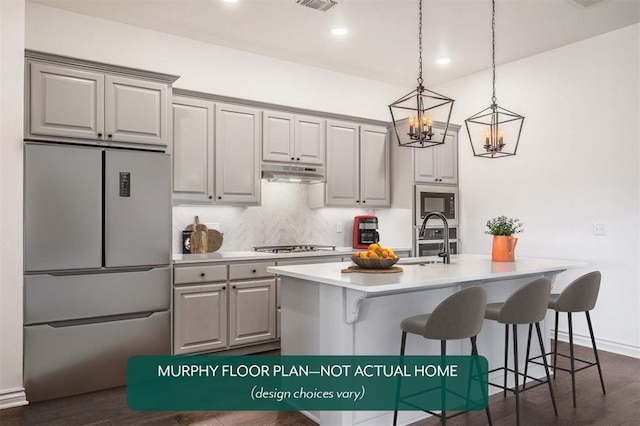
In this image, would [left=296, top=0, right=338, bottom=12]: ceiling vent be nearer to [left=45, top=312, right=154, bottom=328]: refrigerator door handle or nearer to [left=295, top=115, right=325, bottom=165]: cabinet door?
[left=295, top=115, right=325, bottom=165]: cabinet door

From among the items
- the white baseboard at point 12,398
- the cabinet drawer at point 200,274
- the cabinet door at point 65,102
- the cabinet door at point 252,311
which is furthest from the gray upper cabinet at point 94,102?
the white baseboard at point 12,398

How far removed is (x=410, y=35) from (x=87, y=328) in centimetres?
372

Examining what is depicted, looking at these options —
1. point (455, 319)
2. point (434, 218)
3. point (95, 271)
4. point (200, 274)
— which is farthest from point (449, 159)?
point (95, 271)

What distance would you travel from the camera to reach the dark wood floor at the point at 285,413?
291cm

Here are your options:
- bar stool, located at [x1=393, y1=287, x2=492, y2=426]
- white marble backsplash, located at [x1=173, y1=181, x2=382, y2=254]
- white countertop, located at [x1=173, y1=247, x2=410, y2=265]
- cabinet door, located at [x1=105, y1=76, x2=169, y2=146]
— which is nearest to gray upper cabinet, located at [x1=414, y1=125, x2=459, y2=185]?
white marble backsplash, located at [x1=173, y1=181, x2=382, y2=254]

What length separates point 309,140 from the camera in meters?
5.03

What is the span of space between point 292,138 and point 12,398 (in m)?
3.17

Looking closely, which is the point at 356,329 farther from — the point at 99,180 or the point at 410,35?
the point at 410,35

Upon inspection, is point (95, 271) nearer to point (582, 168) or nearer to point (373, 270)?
point (373, 270)

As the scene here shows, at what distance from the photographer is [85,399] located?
3.31m

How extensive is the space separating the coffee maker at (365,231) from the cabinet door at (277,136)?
115 cm

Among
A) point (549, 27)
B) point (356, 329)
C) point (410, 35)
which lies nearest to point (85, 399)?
point (356, 329)

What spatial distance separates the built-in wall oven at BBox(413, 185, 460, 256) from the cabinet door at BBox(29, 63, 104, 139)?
3346 mm

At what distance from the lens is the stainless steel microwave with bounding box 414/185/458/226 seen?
5.38 meters
